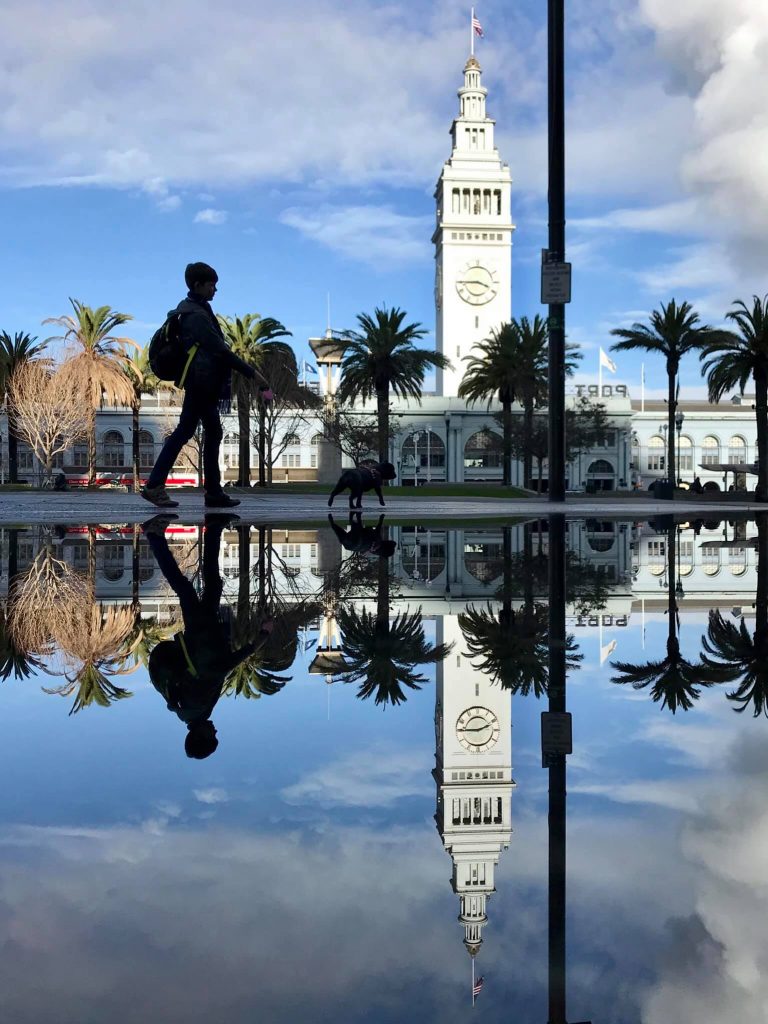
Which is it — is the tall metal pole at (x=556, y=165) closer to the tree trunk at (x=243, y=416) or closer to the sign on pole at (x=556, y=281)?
the sign on pole at (x=556, y=281)

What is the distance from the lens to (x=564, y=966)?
1100 millimetres

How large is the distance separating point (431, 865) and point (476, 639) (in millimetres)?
1890

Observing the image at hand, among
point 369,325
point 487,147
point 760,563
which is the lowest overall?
point 760,563

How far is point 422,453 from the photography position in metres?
89.6

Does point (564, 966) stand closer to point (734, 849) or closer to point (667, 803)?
point (734, 849)

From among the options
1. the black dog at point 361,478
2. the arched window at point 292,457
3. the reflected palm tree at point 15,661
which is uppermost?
the arched window at point 292,457

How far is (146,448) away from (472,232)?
41.7 m

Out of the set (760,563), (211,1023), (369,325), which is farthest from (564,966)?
(369,325)

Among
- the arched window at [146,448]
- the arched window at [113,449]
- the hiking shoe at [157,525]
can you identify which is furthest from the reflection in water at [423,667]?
the arched window at [113,449]

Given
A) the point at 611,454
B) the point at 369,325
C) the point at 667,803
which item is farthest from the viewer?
the point at 611,454

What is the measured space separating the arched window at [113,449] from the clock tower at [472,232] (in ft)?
114

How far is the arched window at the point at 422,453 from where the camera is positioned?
8794 cm

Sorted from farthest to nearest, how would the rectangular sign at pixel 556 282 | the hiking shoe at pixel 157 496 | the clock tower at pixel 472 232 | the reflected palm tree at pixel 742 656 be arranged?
1. the clock tower at pixel 472 232
2. the rectangular sign at pixel 556 282
3. the hiking shoe at pixel 157 496
4. the reflected palm tree at pixel 742 656

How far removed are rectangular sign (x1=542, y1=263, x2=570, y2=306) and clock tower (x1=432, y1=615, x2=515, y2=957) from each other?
12.5m
